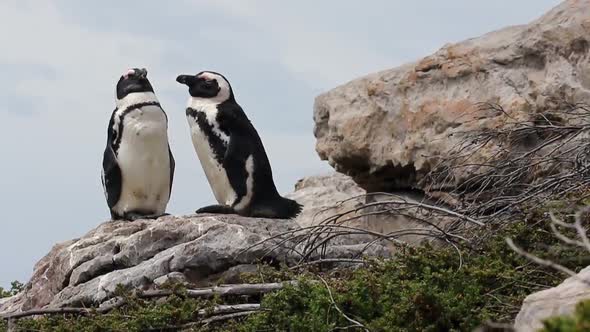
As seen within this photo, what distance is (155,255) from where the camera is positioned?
8.98m

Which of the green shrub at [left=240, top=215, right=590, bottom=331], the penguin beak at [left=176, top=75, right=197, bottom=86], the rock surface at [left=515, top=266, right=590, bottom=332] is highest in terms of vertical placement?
the penguin beak at [left=176, top=75, right=197, bottom=86]

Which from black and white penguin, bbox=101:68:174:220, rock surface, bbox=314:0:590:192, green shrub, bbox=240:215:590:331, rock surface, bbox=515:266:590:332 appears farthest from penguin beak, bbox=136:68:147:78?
rock surface, bbox=515:266:590:332

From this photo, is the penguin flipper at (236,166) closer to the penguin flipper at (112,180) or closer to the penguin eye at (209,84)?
the penguin eye at (209,84)

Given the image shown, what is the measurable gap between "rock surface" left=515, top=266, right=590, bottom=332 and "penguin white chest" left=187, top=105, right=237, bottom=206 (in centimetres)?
623

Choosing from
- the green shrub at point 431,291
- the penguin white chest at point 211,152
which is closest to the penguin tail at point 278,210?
the penguin white chest at point 211,152

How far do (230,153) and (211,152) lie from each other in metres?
0.26

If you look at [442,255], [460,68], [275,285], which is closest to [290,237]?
[275,285]

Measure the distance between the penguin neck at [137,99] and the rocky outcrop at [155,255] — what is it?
4.31 feet

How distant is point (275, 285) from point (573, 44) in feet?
12.0

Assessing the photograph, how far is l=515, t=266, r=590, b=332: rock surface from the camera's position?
443 centimetres

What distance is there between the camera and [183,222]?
9242 millimetres

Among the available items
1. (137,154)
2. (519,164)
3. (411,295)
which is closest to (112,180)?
(137,154)

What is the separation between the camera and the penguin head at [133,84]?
11328mm

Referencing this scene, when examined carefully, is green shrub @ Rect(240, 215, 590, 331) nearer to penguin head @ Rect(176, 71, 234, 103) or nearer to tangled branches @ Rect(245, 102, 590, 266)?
tangled branches @ Rect(245, 102, 590, 266)
